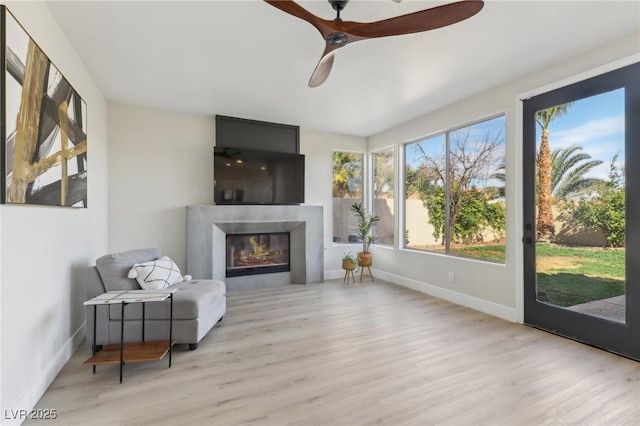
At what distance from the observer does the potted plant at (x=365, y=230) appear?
5141mm

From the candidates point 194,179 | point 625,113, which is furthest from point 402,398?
point 194,179

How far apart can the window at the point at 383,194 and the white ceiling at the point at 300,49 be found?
153 centimetres

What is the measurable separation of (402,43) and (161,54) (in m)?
2.17

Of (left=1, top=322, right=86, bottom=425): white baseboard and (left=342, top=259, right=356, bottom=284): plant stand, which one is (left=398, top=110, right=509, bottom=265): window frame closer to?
(left=342, top=259, right=356, bottom=284): plant stand

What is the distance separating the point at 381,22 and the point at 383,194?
3867mm

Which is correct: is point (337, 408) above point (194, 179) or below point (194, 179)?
below

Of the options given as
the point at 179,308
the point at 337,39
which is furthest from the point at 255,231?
the point at 337,39

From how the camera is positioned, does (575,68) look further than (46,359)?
Yes

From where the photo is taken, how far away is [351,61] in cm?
283

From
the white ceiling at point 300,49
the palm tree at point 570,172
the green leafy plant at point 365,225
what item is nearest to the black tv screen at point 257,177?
the white ceiling at point 300,49

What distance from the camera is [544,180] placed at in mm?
3068

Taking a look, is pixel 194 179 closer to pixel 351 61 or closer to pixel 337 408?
pixel 351 61

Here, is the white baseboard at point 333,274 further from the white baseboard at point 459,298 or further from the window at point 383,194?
the window at point 383,194

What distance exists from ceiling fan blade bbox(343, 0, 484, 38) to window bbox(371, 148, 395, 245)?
3469mm
